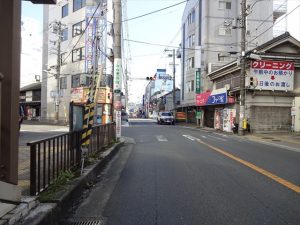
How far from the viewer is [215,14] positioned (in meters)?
53.7

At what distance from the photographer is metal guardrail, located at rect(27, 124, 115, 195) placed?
21.6 feet

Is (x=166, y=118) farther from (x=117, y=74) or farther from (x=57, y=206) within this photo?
(x=57, y=206)

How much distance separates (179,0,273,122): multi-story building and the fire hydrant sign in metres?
14.3

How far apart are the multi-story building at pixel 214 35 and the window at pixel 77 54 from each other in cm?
1463

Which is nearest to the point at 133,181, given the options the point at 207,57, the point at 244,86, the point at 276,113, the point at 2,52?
the point at 2,52

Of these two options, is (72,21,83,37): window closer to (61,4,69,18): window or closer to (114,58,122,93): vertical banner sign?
(61,4,69,18): window

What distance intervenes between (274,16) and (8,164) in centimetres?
5737

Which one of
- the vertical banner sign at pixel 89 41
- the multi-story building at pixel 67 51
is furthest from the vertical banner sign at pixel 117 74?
the multi-story building at pixel 67 51

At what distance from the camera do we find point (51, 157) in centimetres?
762

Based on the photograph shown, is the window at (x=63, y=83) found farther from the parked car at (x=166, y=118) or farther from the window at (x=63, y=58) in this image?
the parked car at (x=166, y=118)

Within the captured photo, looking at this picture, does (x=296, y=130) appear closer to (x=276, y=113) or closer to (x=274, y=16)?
(x=276, y=113)

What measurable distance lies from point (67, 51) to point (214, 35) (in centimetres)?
1969

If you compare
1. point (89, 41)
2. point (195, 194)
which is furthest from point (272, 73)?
point (195, 194)

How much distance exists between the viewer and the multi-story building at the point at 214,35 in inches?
2069
